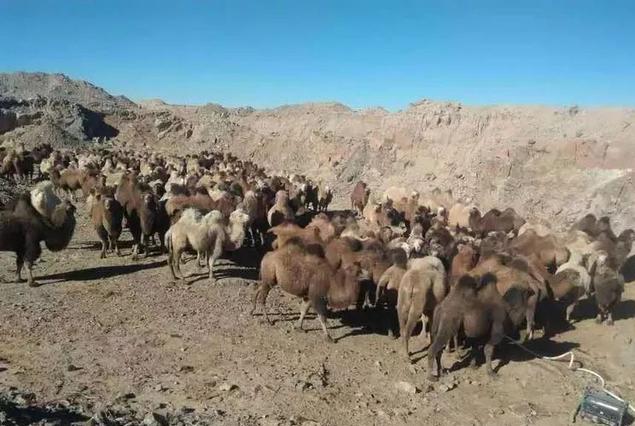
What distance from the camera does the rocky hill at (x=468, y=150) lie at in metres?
21.4

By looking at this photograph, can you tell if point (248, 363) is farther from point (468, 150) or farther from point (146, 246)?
point (468, 150)

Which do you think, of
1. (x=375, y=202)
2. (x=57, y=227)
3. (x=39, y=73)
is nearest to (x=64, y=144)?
(x=375, y=202)

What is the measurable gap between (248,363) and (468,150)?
924 inches

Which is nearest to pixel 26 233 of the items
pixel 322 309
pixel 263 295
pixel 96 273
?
pixel 96 273

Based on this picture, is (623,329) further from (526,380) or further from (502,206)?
(502,206)

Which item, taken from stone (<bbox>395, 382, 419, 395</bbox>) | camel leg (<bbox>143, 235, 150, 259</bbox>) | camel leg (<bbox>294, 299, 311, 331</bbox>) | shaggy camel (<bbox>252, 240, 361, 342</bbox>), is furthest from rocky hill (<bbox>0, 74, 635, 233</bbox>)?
camel leg (<bbox>143, 235, 150, 259</bbox>)

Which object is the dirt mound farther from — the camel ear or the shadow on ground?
the camel ear

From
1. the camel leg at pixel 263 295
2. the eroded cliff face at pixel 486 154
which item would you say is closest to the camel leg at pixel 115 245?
the camel leg at pixel 263 295

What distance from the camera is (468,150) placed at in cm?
3053

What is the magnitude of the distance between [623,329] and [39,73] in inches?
4798

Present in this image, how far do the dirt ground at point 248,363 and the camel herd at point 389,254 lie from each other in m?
0.44

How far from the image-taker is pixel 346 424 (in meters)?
7.90

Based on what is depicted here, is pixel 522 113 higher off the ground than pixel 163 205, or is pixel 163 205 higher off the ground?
pixel 522 113

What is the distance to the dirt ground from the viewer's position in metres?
8.24
